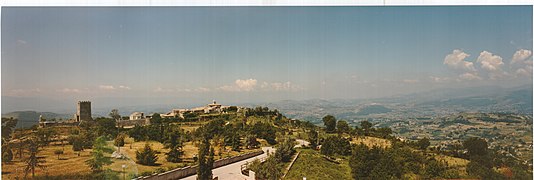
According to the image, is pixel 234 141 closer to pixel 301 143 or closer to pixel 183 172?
pixel 301 143

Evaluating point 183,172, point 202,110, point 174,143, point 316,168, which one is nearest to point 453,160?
point 316,168

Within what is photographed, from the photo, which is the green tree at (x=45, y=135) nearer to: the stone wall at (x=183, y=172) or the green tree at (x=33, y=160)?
the green tree at (x=33, y=160)

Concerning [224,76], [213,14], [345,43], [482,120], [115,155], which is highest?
[213,14]

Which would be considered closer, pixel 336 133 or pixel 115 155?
pixel 115 155

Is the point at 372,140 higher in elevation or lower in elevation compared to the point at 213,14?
lower

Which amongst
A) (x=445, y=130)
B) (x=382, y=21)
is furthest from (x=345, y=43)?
(x=445, y=130)

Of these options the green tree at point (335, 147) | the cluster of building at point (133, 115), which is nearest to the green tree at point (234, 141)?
the cluster of building at point (133, 115)

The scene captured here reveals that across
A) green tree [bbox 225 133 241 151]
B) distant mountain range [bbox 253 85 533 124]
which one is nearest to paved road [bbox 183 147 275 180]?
green tree [bbox 225 133 241 151]
